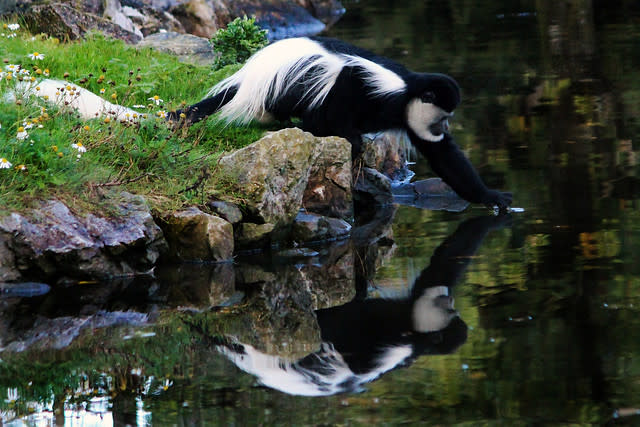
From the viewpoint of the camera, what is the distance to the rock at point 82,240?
4.87m

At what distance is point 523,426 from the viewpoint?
311 centimetres

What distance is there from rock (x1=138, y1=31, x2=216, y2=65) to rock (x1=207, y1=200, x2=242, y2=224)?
3768mm

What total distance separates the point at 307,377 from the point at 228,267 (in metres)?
1.74

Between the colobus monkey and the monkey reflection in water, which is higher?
the colobus monkey

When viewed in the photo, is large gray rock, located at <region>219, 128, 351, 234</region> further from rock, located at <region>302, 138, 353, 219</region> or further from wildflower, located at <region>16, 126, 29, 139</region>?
wildflower, located at <region>16, 126, 29, 139</region>

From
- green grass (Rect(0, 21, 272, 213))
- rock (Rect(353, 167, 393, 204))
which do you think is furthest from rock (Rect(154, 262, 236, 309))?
rock (Rect(353, 167, 393, 204))

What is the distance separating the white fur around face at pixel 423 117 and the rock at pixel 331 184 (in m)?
0.45

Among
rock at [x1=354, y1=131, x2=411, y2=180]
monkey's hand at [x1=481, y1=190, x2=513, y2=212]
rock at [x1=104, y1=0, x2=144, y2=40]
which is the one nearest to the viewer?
monkey's hand at [x1=481, y1=190, x2=513, y2=212]

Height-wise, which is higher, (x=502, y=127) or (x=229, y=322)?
(x=502, y=127)

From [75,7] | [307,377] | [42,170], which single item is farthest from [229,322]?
[75,7]

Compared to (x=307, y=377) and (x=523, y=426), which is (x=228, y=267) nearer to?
(x=307, y=377)

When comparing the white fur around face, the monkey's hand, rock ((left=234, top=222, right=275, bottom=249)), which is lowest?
rock ((left=234, top=222, right=275, bottom=249))

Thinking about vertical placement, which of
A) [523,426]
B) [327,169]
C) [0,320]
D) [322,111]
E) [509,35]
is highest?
[509,35]

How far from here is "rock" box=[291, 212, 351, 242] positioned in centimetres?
573
